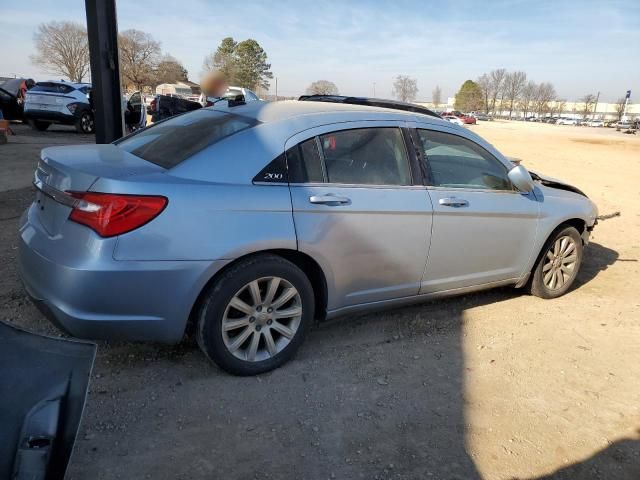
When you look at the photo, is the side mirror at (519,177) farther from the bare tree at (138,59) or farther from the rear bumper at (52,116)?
the bare tree at (138,59)

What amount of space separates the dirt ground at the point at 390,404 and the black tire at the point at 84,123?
43.5 feet

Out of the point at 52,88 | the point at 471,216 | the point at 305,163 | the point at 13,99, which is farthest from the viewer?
the point at 13,99

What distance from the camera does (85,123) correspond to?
53.0 ft

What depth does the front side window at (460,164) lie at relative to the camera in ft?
12.1

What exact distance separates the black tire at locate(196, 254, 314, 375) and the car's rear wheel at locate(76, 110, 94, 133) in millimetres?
15288

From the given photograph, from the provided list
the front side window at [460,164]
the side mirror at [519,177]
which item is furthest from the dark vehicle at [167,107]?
the side mirror at [519,177]

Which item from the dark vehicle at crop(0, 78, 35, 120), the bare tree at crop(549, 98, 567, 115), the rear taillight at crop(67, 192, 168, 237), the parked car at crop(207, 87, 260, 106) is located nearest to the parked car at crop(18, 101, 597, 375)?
the rear taillight at crop(67, 192, 168, 237)

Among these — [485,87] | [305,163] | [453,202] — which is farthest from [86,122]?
[485,87]

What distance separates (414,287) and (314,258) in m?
0.94

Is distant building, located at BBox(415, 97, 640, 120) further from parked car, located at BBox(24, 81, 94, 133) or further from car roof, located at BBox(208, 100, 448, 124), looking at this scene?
car roof, located at BBox(208, 100, 448, 124)

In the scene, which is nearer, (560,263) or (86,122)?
(560,263)

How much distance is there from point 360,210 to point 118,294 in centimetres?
148

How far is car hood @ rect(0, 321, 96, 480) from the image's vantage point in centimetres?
175

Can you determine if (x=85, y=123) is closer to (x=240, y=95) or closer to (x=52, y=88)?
(x=52, y=88)
